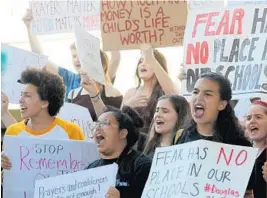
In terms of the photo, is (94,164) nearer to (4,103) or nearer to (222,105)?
(222,105)

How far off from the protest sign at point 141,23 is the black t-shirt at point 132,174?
107 cm

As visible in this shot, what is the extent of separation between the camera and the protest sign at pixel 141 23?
13.2ft

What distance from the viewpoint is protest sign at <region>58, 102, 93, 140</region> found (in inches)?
152

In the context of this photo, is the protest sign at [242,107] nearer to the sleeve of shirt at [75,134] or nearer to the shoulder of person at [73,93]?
the sleeve of shirt at [75,134]

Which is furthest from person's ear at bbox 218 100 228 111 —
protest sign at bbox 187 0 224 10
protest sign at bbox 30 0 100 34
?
protest sign at bbox 30 0 100 34

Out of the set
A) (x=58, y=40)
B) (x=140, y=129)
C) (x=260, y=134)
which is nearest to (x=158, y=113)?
(x=140, y=129)

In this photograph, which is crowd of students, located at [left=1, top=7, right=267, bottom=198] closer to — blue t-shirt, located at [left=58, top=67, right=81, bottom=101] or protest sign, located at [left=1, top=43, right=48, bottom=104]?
blue t-shirt, located at [left=58, top=67, right=81, bottom=101]

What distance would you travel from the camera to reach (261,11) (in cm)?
335

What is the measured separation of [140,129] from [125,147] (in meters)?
0.36

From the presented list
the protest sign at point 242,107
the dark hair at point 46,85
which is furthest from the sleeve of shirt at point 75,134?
the protest sign at point 242,107

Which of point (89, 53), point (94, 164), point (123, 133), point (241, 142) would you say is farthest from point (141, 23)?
point (241, 142)

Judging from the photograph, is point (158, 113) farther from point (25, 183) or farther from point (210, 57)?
point (25, 183)

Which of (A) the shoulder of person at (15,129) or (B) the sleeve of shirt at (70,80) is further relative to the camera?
(B) the sleeve of shirt at (70,80)

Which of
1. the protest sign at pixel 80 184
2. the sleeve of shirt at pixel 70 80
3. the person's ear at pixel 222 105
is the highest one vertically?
the person's ear at pixel 222 105
